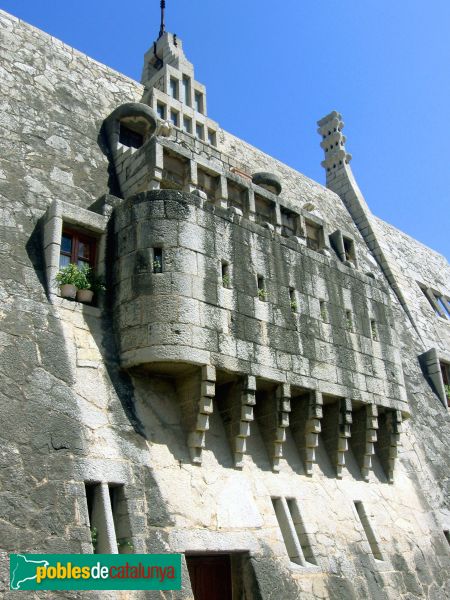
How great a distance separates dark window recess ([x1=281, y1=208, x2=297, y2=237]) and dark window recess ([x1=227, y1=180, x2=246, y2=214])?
46.5 inches

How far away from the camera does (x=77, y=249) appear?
1187 centimetres

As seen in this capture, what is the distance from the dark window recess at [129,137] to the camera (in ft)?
51.0

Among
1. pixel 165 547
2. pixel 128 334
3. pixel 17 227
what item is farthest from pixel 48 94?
pixel 165 547

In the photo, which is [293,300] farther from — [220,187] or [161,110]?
[161,110]

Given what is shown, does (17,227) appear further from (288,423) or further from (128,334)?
(288,423)

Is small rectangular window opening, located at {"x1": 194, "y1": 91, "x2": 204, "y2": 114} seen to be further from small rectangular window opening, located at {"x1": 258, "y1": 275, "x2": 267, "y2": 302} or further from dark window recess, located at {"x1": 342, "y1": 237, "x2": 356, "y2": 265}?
small rectangular window opening, located at {"x1": 258, "y1": 275, "x2": 267, "y2": 302}

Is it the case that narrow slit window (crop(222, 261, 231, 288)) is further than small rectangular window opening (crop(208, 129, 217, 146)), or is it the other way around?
small rectangular window opening (crop(208, 129, 217, 146))

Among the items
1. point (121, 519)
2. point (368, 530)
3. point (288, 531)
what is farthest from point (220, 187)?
point (368, 530)

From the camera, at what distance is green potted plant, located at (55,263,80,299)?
11008mm

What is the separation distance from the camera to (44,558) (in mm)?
8344

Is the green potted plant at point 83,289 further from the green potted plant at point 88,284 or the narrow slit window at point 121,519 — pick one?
the narrow slit window at point 121,519

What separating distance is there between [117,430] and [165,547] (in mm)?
1838

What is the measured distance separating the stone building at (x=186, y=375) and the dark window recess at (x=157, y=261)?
0.03 metres

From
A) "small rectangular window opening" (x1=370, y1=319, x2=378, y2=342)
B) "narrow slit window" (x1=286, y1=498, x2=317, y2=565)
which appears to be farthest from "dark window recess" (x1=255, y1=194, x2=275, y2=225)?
"narrow slit window" (x1=286, y1=498, x2=317, y2=565)
